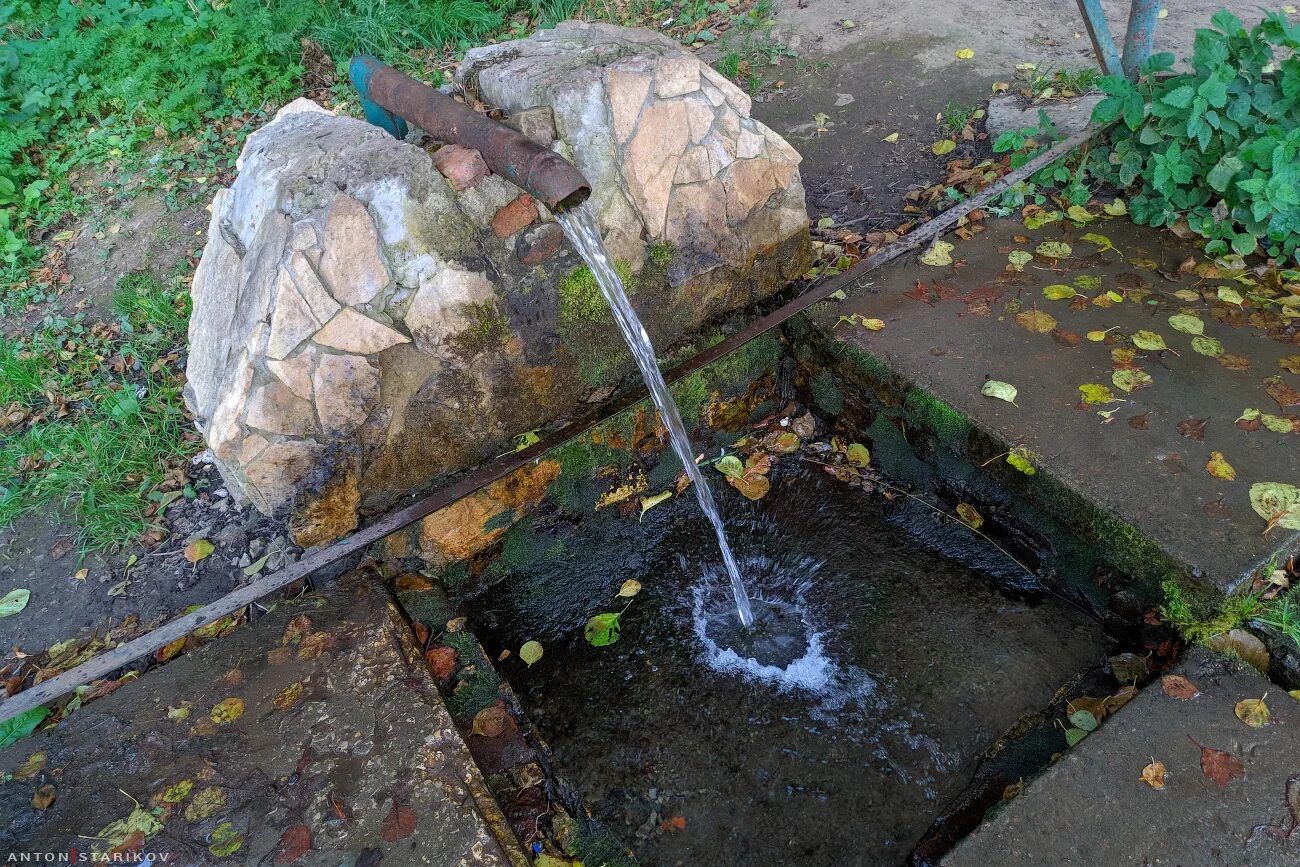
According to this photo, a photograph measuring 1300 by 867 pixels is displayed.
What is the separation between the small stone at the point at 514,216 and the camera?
2.37 meters

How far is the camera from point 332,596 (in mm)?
2258

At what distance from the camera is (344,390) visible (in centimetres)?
225

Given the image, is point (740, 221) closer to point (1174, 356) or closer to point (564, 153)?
point (564, 153)

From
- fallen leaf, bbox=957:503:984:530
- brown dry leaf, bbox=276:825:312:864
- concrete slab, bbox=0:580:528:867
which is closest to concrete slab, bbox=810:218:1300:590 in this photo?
fallen leaf, bbox=957:503:984:530

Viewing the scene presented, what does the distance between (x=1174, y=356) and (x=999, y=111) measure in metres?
1.87

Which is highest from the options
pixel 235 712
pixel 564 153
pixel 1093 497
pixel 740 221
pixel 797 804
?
pixel 564 153

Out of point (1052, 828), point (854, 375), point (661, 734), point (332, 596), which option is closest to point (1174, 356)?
point (854, 375)

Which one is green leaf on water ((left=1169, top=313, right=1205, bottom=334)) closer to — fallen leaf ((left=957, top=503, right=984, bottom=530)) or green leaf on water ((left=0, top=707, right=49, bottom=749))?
fallen leaf ((left=957, top=503, right=984, bottom=530))

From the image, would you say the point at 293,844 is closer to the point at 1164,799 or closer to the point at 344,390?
the point at 344,390

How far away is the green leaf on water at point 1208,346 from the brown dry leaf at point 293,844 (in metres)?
2.85

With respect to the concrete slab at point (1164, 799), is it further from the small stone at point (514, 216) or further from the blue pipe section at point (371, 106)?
the blue pipe section at point (371, 106)

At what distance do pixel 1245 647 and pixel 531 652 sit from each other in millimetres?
1948

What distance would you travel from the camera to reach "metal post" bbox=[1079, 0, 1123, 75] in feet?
10.3

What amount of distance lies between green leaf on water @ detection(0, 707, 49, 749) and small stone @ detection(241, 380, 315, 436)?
1.08 meters
